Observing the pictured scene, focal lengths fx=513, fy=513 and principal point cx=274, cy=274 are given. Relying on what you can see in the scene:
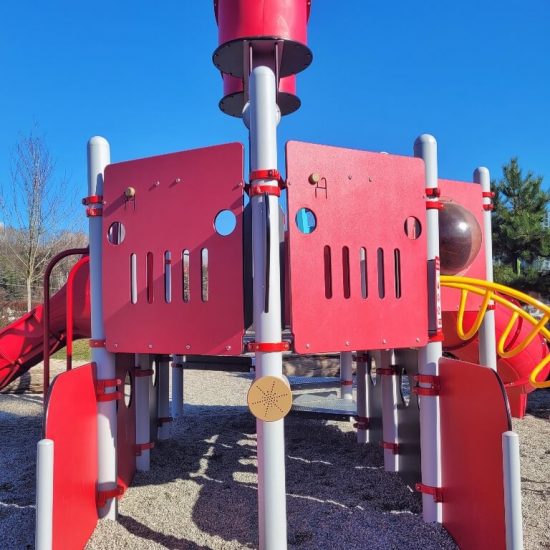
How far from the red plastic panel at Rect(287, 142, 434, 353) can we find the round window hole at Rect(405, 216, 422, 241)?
20 millimetres

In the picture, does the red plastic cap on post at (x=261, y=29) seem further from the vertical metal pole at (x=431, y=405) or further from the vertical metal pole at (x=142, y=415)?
the vertical metal pole at (x=142, y=415)

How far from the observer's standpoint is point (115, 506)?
10.3ft

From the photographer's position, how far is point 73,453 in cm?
263

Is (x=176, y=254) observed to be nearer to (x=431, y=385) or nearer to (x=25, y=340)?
(x=431, y=385)

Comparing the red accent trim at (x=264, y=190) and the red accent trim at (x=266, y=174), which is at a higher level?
the red accent trim at (x=266, y=174)

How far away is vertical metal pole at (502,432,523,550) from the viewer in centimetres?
208

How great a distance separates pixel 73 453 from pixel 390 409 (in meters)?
2.27

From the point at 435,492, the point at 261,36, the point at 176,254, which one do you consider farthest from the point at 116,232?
the point at 435,492

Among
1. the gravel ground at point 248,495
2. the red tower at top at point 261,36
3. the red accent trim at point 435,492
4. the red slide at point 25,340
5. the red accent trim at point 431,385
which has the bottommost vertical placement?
the gravel ground at point 248,495

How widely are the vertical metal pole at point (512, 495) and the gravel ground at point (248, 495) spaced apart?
29.3 inches

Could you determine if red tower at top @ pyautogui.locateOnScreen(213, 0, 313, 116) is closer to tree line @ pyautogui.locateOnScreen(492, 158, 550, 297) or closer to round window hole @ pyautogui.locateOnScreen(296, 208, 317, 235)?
round window hole @ pyautogui.locateOnScreen(296, 208, 317, 235)

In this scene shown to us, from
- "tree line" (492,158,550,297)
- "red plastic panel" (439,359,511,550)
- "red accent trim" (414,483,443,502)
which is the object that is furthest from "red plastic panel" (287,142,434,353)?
"tree line" (492,158,550,297)

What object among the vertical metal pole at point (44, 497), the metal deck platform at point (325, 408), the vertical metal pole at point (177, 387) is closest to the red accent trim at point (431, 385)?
the metal deck platform at point (325, 408)

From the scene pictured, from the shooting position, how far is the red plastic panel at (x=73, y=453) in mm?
2393
